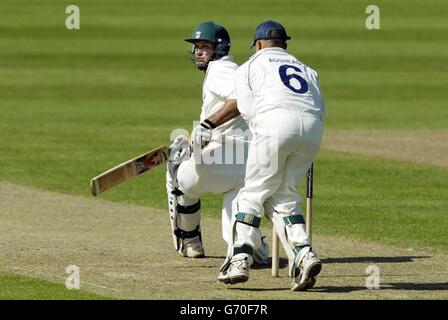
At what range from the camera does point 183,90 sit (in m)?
24.7

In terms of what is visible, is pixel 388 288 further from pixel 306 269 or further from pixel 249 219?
pixel 249 219

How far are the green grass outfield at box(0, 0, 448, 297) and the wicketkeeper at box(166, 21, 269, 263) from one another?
5.87 feet

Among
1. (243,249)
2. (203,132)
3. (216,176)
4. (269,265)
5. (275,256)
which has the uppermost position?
(203,132)

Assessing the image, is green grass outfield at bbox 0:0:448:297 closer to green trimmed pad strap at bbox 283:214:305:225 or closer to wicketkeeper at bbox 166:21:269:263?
wicketkeeper at bbox 166:21:269:263

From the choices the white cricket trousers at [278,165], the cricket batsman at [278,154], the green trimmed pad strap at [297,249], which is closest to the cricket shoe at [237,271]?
the cricket batsman at [278,154]

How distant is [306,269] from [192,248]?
201 centimetres

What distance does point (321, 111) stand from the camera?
8.94m

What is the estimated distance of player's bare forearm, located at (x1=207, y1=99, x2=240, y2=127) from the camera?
9211 millimetres

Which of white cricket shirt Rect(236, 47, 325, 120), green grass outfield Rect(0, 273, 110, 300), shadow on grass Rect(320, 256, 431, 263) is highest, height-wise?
white cricket shirt Rect(236, 47, 325, 120)

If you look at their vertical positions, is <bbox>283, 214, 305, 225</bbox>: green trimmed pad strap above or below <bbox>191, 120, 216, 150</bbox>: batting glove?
below

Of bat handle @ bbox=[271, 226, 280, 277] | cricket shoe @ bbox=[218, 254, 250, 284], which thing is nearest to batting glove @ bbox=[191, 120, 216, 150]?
bat handle @ bbox=[271, 226, 280, 277]

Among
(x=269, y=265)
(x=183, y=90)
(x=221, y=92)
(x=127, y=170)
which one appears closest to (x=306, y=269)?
(x=269, y=265)
